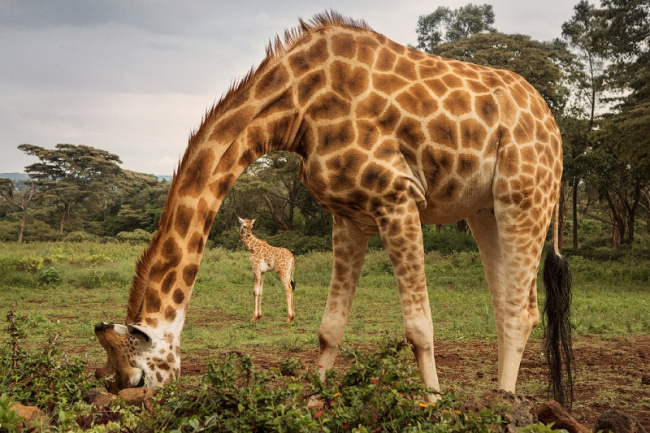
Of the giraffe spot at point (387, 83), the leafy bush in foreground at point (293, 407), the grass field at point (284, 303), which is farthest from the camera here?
the grass field at point (284, 303)

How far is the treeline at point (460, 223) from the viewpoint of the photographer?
1986 centimetres

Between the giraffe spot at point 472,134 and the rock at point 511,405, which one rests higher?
the giraffe spot at point 472,134

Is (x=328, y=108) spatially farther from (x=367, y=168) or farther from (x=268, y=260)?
(x=268, y=260)

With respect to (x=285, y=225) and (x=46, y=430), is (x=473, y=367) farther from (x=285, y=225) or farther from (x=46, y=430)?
(x=285, y=225)

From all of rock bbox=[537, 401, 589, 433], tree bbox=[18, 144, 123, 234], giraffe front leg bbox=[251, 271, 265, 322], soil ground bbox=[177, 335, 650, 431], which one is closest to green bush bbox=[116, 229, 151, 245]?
tree bbox=[18, 144, 123, 234]

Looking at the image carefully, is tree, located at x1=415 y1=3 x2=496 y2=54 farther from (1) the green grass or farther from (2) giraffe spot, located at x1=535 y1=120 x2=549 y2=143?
(2) giraffe spot, located at x1=535 y1=120 x2=549 y2=143

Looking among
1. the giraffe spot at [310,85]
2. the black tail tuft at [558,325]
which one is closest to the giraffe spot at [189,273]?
the giraffe spot at [310,85]

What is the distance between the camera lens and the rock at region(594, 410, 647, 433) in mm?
3215

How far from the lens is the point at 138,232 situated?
30984 millimetres

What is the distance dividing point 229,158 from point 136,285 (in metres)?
0.93

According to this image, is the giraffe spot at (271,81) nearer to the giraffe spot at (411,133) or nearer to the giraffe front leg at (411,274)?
the giraffe spot at (411,133)

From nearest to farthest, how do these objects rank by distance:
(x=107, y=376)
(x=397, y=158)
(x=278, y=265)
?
(x=107, y=376) → (x=397, y=158) → (x=278, y=265)

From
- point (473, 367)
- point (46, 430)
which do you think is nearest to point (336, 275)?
point (46, 430)

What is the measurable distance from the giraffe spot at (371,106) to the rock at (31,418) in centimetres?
245
